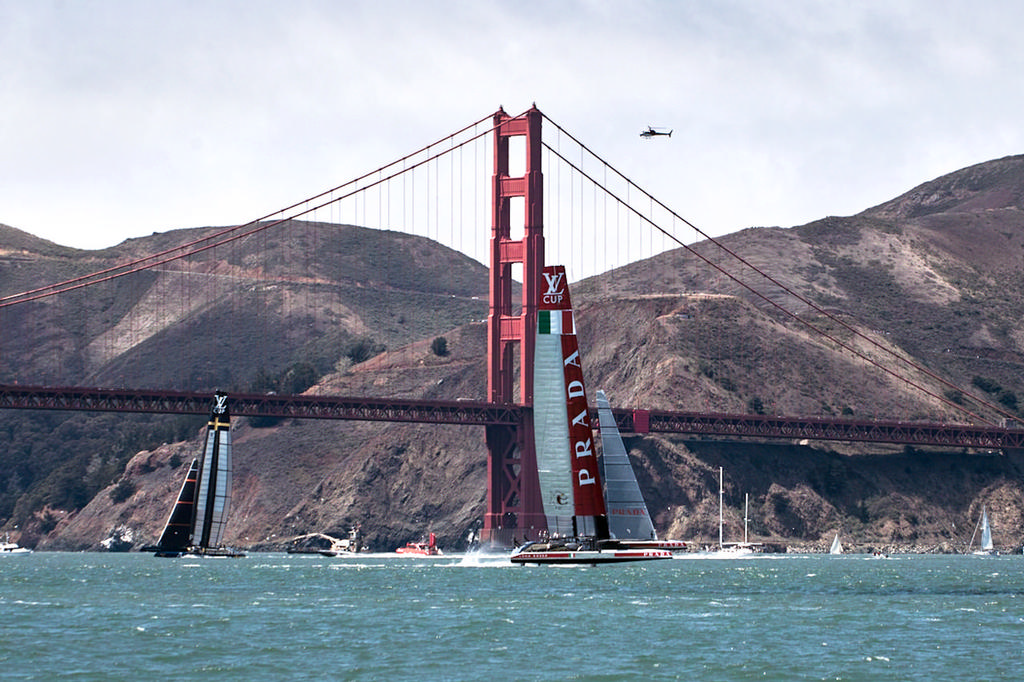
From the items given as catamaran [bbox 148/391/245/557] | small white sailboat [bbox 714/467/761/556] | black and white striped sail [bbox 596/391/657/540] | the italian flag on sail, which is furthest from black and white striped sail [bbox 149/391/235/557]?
the italian flag on sail

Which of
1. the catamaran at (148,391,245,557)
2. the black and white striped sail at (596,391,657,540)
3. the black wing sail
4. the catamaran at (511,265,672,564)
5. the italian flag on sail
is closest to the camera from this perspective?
the italian flag on sail

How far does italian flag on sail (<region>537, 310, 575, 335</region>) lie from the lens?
44.1 metres

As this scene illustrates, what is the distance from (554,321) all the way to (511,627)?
29.2 feet

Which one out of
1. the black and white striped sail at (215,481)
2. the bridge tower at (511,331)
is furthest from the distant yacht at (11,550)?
the black and white striped sail at (215,481)

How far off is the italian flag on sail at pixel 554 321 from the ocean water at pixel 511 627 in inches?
299

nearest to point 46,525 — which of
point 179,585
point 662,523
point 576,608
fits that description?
point 662,523

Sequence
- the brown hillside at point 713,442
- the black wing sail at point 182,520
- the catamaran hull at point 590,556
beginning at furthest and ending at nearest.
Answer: the brown hillside at point 713,442
the black wing sail at point 182,520
the catamaran hull at point 590,556

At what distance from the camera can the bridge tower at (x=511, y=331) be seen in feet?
Answer: 310

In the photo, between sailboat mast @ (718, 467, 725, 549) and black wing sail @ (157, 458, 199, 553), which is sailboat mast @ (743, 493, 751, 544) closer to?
sailboat mast @ (718, 467, 725, 549)

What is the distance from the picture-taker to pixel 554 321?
145 feet

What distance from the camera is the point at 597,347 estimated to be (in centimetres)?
13125

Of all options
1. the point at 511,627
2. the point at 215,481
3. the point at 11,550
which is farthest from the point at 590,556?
the point at 11,550

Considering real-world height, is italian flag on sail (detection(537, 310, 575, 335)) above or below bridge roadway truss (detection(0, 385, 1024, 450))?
above

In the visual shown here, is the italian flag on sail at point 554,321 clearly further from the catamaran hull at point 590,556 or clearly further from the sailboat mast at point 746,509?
the sailboat mast at point 746,509
